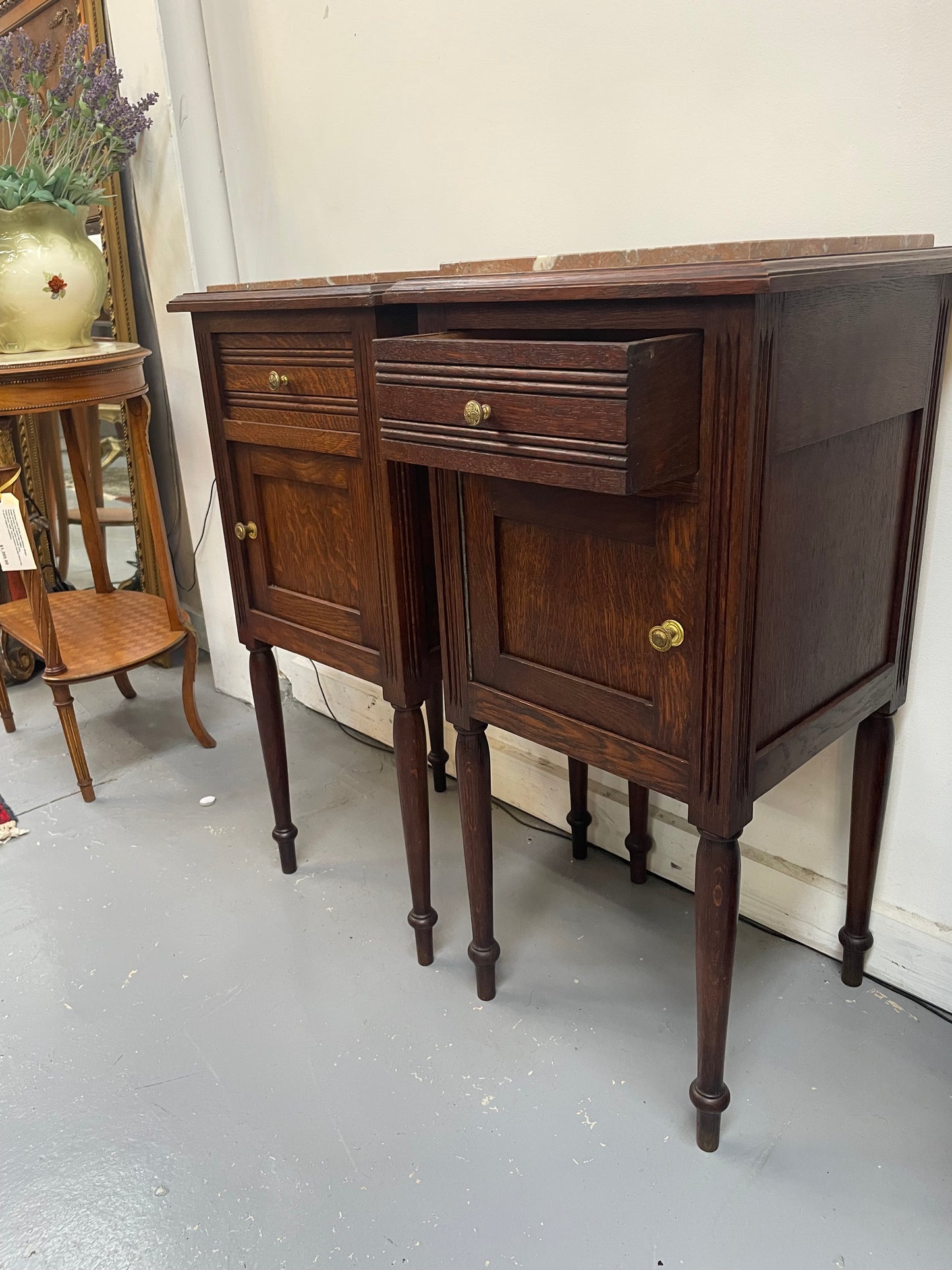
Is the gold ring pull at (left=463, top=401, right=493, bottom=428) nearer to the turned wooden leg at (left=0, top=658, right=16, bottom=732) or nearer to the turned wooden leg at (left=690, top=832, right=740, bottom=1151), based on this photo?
the turned wooden leg at (left=690, top=832, right=740, bottom=1151)

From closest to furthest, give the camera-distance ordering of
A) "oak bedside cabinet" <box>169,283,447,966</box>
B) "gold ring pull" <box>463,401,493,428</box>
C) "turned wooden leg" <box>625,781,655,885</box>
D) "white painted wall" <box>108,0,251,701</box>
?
1. "gold ring pull" <box>463,401,493,428</box>
2. "oak bedside cabinet" <box>169,283,447,966</box>
3. "turned wooden leg" <box>625,781,655,885</box>
4. "white painted wall" <box>108,0,251,701</box>

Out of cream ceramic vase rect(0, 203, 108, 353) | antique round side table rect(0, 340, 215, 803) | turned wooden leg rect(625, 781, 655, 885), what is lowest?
turned wooden leg rect(625, 781, 655, 885)

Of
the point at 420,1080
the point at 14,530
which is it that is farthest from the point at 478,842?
the point at 14,530

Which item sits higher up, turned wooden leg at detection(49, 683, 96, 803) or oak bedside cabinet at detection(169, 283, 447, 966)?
oak bedside cabinet at detection(169, 283, 447, 966)

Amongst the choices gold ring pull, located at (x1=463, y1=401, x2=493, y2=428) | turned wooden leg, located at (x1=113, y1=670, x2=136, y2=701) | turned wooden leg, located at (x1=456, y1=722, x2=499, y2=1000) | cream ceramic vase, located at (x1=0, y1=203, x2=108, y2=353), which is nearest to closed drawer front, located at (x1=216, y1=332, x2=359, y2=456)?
gold ring pull, located at (x1=463, y1=401, x2=493, y2=428)

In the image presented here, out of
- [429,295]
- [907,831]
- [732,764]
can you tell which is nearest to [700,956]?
[732,764]

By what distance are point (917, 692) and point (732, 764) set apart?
47 cm

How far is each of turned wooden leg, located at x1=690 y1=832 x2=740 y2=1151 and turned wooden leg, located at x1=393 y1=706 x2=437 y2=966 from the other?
478 mm

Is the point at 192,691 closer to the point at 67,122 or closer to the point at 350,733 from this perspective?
the point at 350,733

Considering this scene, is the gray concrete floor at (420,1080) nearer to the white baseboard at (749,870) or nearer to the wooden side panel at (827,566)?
the white baseboard at (749,870)

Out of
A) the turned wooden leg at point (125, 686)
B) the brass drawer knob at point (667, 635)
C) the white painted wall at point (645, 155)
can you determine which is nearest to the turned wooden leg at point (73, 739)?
the turned wooden leg at point (125, 686)

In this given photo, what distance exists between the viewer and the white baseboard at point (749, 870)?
1376 millimetres

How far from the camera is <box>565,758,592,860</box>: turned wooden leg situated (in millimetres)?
1694

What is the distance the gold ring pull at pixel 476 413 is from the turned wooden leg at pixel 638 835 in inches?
33.0
